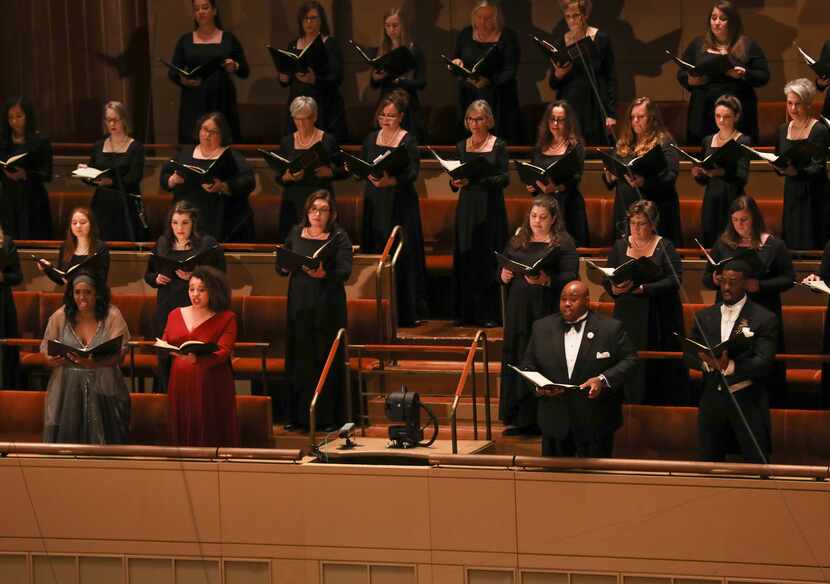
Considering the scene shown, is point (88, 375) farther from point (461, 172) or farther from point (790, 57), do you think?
point (790, 57)

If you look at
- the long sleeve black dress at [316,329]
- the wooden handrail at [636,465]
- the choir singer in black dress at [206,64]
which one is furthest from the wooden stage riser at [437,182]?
the wooden handrail at [636,465]

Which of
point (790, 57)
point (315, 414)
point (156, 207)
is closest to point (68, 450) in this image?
point (315, 414)

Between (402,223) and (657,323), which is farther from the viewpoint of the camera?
(402,223)

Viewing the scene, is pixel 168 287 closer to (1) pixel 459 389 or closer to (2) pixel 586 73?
(1) pixel 459 389

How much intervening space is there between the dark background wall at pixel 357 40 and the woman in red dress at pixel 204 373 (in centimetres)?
209

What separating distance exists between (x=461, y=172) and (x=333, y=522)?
1.59 m

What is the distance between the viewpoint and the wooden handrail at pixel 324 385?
236 inches

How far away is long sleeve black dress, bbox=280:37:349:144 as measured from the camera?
8086 mm

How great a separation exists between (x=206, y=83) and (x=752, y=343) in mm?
3445

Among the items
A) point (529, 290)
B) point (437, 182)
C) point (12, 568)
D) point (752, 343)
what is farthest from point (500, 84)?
point (12, 568)

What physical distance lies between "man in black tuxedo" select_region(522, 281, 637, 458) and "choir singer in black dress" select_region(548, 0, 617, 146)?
6.35 ft

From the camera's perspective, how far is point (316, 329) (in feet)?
21.4

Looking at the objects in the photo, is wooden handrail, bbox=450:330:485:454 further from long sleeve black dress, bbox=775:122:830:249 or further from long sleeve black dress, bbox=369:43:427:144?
long sleeve black dress, bbox=369:43:427:144

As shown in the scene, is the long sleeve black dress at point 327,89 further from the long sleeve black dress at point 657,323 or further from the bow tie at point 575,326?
the bow tie at point 575,326
